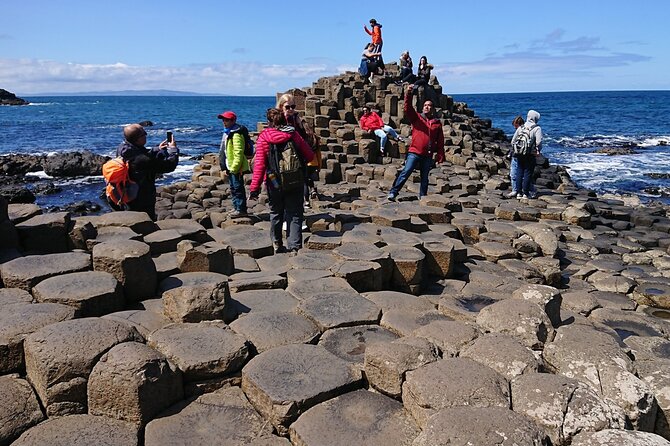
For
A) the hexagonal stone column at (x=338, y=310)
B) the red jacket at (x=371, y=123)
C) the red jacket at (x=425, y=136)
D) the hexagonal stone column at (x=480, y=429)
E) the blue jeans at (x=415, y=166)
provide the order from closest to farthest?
1. the hexagonal stone column at (x=480, y=429)
2. the hexagonal stone column at (x=338, y=310)
3. the red jacket at (x=425, y=136)
4. the blue jeans at (x=415, y=166)
5. the red jacket at (x=371, y=123)

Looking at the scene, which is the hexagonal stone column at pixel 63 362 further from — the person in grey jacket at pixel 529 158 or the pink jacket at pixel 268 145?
the person in grey jacket at pixel 529 158

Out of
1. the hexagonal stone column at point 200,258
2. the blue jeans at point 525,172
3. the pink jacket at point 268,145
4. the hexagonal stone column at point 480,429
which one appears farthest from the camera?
the blue jeans at point 525,172

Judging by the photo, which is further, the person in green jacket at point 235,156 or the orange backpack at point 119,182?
the person in green jacket at point 235,156

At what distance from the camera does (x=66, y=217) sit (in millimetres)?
5934

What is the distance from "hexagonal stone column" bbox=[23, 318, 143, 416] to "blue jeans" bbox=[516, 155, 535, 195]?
10708 millimetres

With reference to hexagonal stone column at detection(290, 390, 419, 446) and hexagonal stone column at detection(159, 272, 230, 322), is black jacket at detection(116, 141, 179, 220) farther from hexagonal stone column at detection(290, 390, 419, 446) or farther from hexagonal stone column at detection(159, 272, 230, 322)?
hexagonal stone column at detection(290, 390, 419, 446)

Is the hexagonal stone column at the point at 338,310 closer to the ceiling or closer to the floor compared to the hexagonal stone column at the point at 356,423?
closer to the ceiling

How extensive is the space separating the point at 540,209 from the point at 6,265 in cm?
1002

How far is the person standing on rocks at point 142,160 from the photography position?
6770mm

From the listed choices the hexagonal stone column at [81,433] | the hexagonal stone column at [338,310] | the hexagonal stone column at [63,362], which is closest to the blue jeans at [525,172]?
the hexagonal stone column at [338,310]

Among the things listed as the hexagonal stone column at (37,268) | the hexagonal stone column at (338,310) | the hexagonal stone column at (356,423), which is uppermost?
the hexagonal stone column at (37,268)

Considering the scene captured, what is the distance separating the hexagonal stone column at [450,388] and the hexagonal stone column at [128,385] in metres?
1.59

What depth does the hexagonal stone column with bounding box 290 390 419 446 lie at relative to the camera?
10.1ft

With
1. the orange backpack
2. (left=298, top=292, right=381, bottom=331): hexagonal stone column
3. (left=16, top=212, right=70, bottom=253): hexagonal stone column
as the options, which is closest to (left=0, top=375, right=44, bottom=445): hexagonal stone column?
(left=298, top=292, right=381, bottom=331): hexagonal stone column
